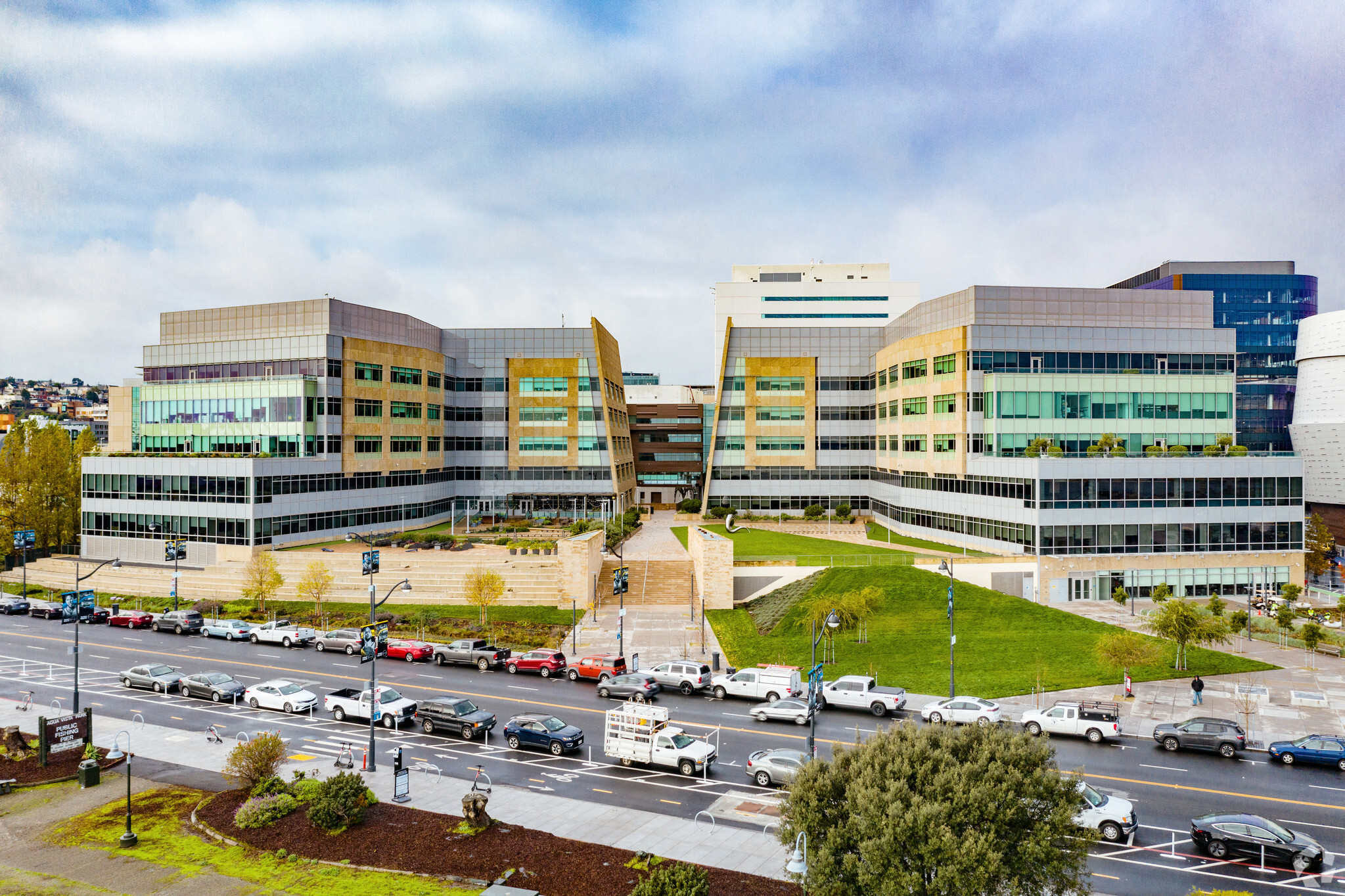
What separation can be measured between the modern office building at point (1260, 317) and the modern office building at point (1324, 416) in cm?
1987

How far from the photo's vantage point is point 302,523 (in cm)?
6900

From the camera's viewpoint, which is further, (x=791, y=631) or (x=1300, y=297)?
(x=1300, y=297)

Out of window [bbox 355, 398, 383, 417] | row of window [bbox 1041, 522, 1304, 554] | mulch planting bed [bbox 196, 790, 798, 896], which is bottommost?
mulch planting bed [bbox 196, 790, 798, 896]

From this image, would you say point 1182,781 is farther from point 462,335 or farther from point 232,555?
point 462,335

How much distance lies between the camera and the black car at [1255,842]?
2130cm

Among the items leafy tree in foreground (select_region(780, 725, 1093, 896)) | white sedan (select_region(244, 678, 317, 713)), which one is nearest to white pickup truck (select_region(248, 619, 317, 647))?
white sedan (select_region(244, 678, 317, 713))

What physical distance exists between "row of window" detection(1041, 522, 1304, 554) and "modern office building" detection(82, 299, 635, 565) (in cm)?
4794

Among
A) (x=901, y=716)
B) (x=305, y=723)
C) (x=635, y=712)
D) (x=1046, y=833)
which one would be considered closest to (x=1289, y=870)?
(x=1046, y=833)

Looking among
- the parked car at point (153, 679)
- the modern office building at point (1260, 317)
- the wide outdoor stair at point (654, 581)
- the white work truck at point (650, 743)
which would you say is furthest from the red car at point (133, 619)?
the modern office building at point (1260, 317)

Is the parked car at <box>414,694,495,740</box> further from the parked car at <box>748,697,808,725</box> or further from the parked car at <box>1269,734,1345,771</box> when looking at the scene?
the parked car at <box>1269,734,1345,771</box>

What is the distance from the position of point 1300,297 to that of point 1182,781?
139874mm

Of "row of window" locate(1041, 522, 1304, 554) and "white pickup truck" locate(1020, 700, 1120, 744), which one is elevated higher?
"row of window" locate(1041, 522, 1304, 554)

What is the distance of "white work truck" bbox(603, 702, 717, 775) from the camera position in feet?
94.5

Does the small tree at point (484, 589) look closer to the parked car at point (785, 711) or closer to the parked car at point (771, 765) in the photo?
the parked car at point (785, 711)
